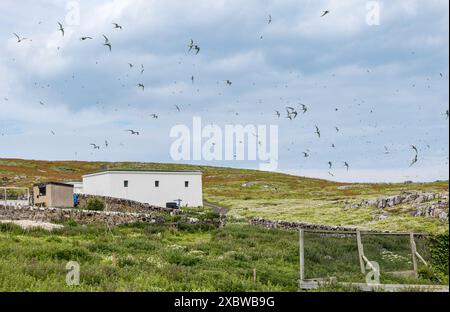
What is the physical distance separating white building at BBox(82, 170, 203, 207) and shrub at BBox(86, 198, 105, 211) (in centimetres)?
1021

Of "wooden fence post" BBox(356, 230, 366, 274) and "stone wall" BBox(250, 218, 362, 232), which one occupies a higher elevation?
"wooden fence post" BBox(356, 230, 366, 274)

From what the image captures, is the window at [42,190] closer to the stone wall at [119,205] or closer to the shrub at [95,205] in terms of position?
the stone wall at [119,205]

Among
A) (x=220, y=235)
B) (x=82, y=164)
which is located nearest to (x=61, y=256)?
(x=220, y=235)

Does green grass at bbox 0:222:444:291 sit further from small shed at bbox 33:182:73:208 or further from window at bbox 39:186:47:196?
window at bbox 39:186:47:196

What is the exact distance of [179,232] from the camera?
1378 inches

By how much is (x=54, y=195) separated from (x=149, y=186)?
1517 cm

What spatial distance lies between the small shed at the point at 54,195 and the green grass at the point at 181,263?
80.4ft

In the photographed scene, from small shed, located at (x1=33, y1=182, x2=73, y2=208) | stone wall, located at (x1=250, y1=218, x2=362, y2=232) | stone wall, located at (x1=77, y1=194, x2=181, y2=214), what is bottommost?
stone wall, located at (x1=250, y1=218, x2=362, y2=232)

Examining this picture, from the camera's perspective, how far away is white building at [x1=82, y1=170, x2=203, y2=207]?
65.2m

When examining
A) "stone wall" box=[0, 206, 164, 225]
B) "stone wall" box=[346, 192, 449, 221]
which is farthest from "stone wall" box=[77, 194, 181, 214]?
"stone wall" box=[346, 192, 449, 221]

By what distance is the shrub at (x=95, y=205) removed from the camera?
5222 cm

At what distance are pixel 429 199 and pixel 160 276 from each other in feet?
158

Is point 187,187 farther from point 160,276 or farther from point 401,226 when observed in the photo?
point 160,276
